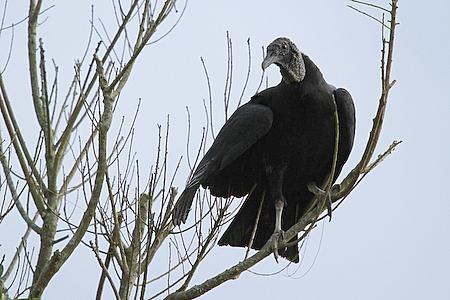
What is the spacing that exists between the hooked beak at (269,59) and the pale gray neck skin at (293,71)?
0.05 meters

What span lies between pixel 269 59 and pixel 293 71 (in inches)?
6.3

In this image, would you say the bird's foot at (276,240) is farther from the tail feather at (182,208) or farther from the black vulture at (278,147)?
the tail feather at (182,208)

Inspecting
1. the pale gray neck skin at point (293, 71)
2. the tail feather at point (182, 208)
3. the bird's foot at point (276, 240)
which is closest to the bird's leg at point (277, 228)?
the bird's foot at point (276, 240)

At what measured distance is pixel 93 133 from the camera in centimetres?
380

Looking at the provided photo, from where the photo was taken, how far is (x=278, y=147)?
13.7 feet

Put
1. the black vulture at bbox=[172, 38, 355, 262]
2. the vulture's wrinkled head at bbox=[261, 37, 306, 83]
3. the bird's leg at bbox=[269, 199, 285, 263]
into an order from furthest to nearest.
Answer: the vulture's wrinkled head at bbox=[261, 37, 306, 83] → the black vulture at bbox=[172, 38, 355, 262] → the bird's leg at bbox=[269, 199, 285, 263]

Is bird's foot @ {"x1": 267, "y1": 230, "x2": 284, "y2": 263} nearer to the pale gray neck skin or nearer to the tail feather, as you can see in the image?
the tail feather

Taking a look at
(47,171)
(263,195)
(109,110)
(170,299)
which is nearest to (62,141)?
(47,171)

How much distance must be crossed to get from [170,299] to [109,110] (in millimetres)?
850

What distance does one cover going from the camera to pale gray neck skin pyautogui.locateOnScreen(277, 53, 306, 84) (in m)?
4.13

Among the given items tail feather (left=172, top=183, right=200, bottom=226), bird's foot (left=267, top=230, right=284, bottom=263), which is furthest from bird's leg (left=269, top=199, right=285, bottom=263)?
tail feather (left=172, top=183, right=200, bottom=226)

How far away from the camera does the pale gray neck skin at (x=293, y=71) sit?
413 cm

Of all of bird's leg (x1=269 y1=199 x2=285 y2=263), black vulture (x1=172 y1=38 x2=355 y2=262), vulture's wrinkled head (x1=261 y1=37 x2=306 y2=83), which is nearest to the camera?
bird's leg (x1=269 y1=199 x2=285 y2=263)

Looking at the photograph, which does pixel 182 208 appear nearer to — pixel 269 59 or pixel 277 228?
pixel 277 228
